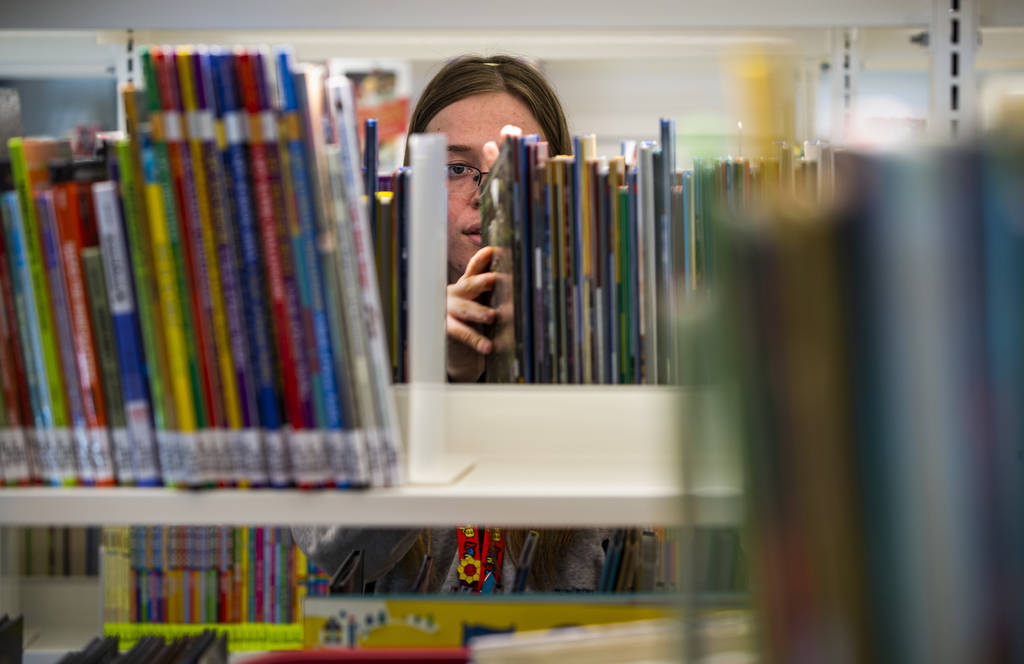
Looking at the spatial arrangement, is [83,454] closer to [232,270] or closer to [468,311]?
[232,270]

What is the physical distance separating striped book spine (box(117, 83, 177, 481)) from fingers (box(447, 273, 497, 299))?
0.37 metres

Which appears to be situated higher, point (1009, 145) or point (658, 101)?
point (658, 101)

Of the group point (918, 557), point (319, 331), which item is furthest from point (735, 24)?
point (918, 557)

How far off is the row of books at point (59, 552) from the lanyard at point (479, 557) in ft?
3.24

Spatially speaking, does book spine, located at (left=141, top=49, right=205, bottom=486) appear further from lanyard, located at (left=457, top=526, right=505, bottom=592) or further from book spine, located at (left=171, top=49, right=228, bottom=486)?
lanyard, located at (left=457, top=526, right=505, bottom=592)

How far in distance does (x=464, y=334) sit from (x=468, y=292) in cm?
5

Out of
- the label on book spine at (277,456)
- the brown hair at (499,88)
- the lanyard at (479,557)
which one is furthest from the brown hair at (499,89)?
the label on book spine at (277,456)

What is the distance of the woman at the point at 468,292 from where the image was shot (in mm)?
952

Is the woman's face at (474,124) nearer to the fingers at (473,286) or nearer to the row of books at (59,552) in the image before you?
the fingers at (473,286)

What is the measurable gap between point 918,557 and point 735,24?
1.09 meters

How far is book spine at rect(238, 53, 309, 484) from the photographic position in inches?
23.2

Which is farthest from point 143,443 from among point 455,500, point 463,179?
point 463,179

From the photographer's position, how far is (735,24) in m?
1.31

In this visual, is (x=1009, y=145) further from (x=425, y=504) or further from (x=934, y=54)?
(x=934, y=54)
